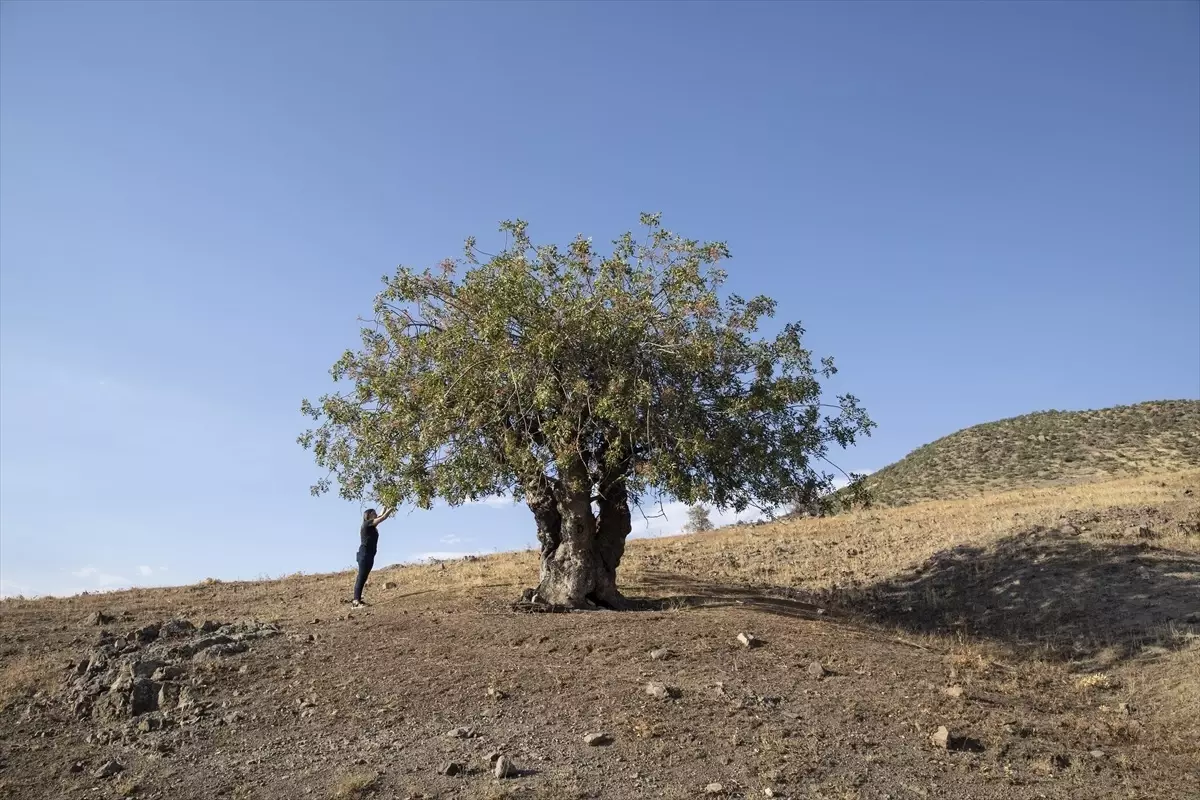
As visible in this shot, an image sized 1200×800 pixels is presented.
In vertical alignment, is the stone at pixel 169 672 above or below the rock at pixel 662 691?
above

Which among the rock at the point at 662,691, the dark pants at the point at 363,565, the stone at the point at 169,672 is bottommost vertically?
the rock at the point at 662,691

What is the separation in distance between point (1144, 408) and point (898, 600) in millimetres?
51475

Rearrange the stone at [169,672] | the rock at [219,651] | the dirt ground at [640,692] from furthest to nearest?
1. the rock at [219,651]
2. the stone at [169,672]
3. the dirt ground at [640,692]

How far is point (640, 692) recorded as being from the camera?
992cm

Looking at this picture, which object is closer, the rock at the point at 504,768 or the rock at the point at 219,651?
the rock at the point at 504,768

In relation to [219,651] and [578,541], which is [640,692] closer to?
[578,541]

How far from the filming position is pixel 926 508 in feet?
99.9

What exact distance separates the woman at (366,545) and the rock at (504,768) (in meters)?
7.94

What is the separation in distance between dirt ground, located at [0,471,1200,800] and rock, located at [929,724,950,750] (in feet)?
0.09

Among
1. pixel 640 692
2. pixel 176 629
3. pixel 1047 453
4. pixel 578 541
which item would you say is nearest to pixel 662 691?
pixel 640 692

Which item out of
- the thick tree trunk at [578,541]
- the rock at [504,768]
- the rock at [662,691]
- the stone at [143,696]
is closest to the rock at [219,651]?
the stone at [143,696]

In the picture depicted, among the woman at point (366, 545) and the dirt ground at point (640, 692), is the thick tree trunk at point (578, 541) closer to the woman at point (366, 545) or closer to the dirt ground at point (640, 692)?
the dirt ground at point (640, 692)

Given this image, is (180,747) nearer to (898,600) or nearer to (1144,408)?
(898,600)

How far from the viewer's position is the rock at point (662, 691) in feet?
32.0
